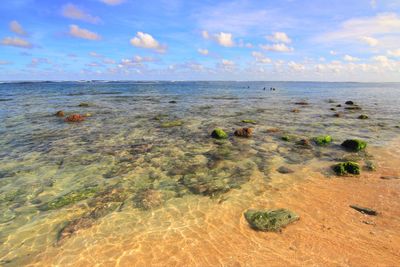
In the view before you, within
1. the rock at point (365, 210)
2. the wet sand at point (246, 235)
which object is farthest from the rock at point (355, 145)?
the rock at point (365, 210)

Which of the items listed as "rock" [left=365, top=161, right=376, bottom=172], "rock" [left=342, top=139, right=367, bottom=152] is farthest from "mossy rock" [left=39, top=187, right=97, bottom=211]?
"rock" [left=342, top=139, right=367, bottom=152]

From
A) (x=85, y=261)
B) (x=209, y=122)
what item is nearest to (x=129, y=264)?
(x=85, y=261)

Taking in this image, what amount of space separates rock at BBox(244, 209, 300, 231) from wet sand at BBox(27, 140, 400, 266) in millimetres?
224

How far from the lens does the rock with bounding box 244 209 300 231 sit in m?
8.56

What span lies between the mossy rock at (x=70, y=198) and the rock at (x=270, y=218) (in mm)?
5999

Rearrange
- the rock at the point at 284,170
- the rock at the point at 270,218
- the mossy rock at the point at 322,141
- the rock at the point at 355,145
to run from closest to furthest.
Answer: the rock at the point at 270,218, the rock at the point at 284,170, the rock at the point at 355,145, the mossy rock at the point at 322,141

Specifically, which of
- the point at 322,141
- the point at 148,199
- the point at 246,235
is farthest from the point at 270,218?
the point at 322,141

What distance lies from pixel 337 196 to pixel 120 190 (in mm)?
8278

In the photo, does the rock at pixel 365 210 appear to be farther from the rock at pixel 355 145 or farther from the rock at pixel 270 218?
the rock at pixel 355 145

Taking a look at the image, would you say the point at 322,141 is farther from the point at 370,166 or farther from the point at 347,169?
the point at 347,169

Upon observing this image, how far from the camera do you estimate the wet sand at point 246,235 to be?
284 inches

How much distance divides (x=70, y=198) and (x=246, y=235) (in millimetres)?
6644

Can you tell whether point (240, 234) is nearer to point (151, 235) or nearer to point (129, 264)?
point (151, 235)

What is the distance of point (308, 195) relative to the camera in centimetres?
1066
